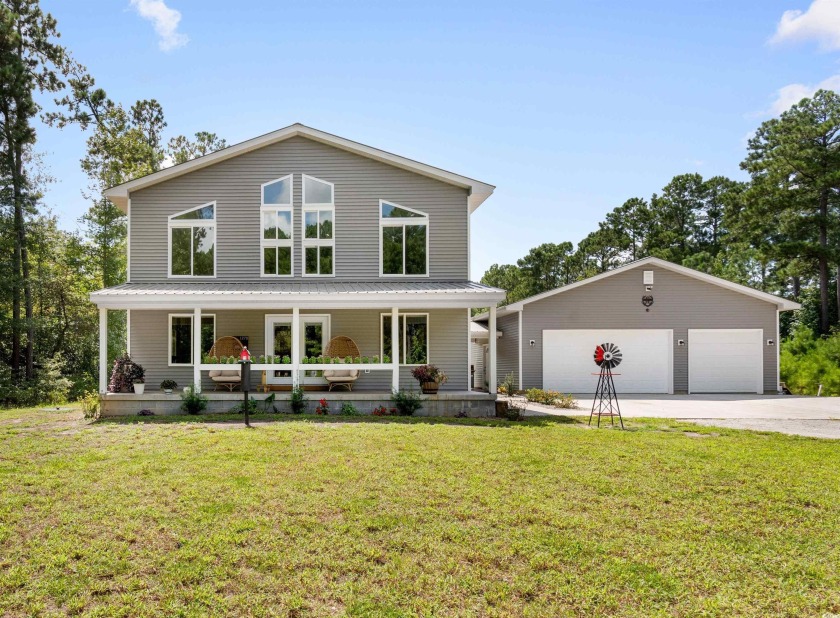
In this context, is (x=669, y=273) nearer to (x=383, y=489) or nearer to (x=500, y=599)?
(x=383, y=489)

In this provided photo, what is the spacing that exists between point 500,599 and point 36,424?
35.4ft

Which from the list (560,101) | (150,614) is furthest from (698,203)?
(150,614)

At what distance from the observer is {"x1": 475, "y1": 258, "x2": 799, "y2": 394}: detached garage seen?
17.9 m

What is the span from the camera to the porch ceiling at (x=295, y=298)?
12258 mm

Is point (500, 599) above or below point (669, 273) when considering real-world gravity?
below

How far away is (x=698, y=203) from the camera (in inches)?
1447

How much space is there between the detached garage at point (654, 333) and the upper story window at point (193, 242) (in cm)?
948

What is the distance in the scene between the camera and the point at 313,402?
40.1 feet

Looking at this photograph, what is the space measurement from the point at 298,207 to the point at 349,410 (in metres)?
5.86

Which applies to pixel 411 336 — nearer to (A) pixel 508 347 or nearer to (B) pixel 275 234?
(B) pixel 275 234

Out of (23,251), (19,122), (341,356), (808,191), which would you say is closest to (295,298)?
(341,356)

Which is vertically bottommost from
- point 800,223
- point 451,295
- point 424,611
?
point 424,611

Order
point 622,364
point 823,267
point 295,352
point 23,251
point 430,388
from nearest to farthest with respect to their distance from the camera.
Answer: point 295,352, point 430,388, point 622,364, point 23,251, point 823,267

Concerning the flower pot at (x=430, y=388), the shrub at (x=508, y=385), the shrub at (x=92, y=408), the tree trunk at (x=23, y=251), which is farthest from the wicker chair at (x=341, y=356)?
the tree trunk at (x=23, y=251)
